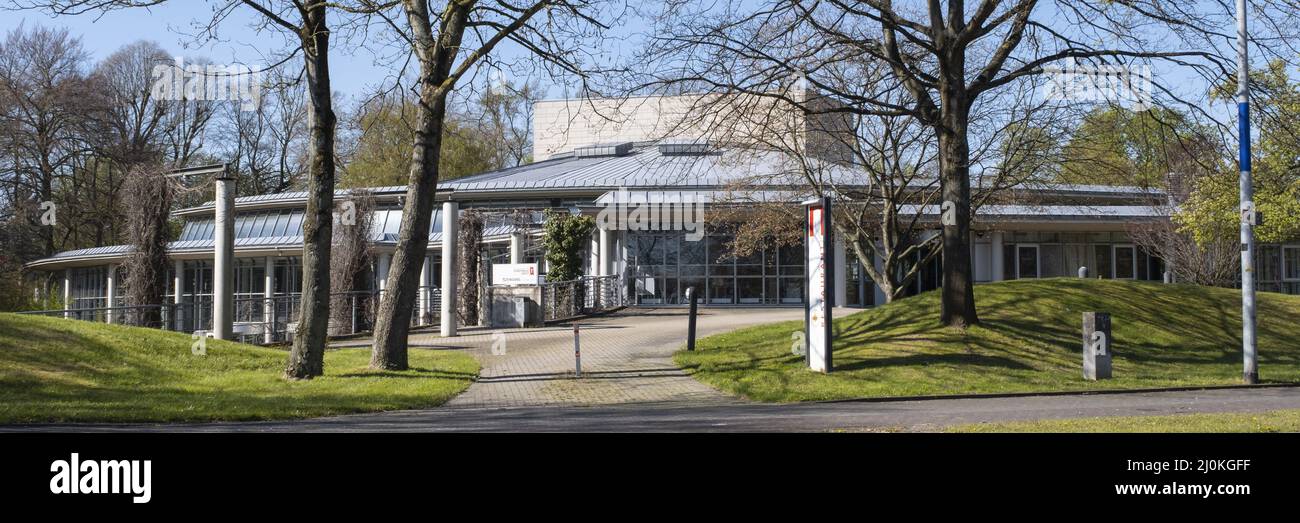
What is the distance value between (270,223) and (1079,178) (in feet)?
106

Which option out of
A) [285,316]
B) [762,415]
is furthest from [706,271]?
[762,415]

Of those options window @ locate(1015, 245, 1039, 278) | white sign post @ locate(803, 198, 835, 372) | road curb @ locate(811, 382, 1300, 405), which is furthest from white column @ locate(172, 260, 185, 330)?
road curb @ locate(811, 382, 1300, 405)

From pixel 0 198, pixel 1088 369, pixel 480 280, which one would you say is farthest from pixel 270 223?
pixel 1088 369

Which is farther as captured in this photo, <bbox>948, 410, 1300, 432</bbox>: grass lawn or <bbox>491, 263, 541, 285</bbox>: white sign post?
<bbox>491, 263, 541, 285</bbox>: white sign post

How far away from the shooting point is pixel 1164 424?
9.36m

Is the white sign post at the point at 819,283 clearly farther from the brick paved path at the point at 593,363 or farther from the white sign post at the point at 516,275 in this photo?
the white sign post at the point at 516,275

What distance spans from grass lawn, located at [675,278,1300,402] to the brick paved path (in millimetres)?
776

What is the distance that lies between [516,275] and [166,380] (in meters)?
12.8

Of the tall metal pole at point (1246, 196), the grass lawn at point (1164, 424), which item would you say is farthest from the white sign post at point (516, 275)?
the grass lawn at point (1164, 424)

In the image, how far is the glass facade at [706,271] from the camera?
36.3m

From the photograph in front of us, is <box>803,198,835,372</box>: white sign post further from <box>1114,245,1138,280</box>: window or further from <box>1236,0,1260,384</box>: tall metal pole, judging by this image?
<box>1114,245,1138,280</box>: window
